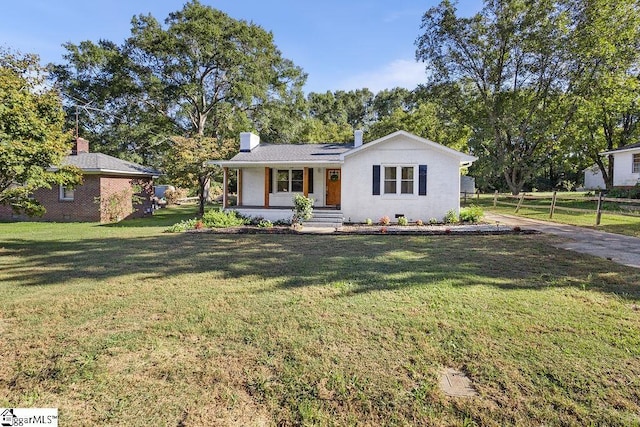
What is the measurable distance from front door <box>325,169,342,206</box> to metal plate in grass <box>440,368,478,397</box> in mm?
14456

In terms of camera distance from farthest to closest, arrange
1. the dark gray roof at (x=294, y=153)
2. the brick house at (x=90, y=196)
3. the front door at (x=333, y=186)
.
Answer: the brick house at (x=90, y=196), the front door at (x=333, y=186), the dark gray roof at (x=294, y=153)

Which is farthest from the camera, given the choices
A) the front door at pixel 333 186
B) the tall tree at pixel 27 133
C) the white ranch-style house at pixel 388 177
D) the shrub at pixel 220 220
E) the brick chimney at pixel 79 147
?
the brick chimney at pixel 79 147

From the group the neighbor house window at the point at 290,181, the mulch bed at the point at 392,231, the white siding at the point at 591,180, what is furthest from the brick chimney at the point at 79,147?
the white siding at the point at 591,180

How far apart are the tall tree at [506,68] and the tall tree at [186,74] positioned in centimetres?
1379

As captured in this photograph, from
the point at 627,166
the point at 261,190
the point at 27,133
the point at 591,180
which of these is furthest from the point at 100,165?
the point at 591,180

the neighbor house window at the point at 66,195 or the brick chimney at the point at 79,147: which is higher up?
the brick chimney at the point at 79,147

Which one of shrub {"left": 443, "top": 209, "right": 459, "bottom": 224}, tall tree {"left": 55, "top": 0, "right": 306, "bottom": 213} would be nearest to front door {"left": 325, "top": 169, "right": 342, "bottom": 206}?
shrub {"left": 443, "top": 209, "right": 459, "bottom": 224}

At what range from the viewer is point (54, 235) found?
40.1 ft

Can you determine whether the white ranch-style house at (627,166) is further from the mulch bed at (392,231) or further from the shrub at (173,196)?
the shrub at (173,196)

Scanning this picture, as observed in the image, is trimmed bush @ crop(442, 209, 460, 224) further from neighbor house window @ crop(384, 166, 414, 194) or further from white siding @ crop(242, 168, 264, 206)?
white siding @ crop(242, 168, 264, 206)

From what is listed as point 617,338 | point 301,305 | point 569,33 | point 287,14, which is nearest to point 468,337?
point 617,338

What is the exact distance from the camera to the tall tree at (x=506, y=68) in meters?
24.9

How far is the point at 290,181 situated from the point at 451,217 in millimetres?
7797

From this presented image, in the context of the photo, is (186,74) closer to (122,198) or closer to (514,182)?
(122,198)
